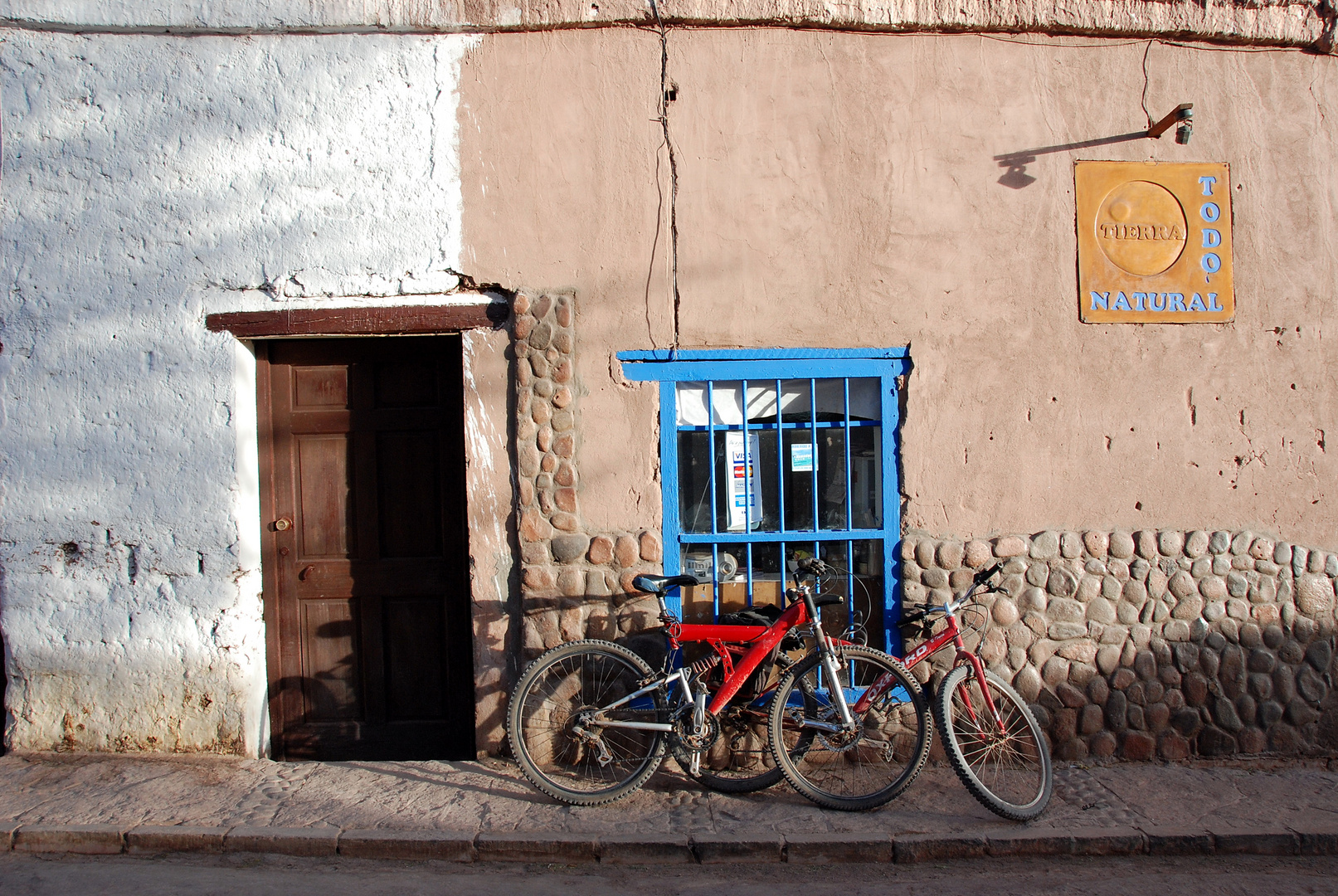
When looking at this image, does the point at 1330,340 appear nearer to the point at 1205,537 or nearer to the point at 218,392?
the point at 1205,537

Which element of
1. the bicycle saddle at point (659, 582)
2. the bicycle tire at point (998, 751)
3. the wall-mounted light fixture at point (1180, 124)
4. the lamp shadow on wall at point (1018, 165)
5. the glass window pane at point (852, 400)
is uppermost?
the wall-mounted light fixture at point (1180, 124)

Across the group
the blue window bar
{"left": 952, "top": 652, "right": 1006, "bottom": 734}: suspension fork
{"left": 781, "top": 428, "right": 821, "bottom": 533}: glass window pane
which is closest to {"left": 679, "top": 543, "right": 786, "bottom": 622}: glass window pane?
the blue window bar

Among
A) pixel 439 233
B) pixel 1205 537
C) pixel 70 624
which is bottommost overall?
pixel 70 624

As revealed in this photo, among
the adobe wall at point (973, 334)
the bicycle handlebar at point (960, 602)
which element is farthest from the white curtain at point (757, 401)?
the bicycle handlebar at point (960, 602)

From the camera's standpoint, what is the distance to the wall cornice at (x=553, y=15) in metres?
4.41

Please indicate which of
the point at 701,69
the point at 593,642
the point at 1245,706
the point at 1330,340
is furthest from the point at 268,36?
the point at 1245,706

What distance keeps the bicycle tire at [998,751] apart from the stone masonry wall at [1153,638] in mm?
428

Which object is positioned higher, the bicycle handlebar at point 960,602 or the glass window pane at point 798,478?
the glass window pane at point 798,478

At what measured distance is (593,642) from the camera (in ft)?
13.3

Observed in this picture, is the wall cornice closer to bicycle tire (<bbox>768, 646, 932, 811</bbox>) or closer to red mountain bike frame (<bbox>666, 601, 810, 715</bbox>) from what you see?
red mountain bike frame (<bbox>666, 601, 810, 715</bbox>)

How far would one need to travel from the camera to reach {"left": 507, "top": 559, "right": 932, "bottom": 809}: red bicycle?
3.90 m

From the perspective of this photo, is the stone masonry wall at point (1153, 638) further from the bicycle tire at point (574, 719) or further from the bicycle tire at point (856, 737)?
the bicycle tire at point (574, 719)

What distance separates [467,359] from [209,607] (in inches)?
77.4

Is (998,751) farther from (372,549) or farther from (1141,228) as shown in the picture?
(372,549)
